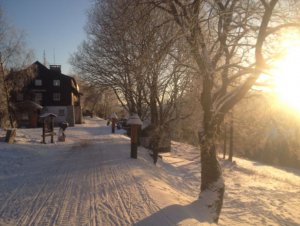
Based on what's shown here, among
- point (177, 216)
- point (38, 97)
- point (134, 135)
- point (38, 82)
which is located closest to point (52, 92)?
point (38, 97)

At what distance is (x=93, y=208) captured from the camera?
26.5 ft

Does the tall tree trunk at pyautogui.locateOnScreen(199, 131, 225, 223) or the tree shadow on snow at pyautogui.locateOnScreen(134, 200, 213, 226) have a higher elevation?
the tall tree trunk at pyautogui.locateOnScreen(199, 131, 225, 223)

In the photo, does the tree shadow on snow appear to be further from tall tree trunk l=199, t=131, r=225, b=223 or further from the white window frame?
the white window frame

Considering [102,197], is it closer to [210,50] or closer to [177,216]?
[177,216]

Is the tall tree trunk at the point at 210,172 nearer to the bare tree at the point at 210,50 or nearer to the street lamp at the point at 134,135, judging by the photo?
the bare tree at the point at 210,50

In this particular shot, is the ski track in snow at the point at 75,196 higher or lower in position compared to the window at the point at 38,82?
lower

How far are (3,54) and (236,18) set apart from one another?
28.8m

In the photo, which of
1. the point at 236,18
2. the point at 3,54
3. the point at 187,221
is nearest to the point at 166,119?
the point at 236,18

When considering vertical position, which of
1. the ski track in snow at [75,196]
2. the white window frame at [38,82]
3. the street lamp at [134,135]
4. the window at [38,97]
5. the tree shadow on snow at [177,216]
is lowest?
the tree shadow on snow at [177,216]

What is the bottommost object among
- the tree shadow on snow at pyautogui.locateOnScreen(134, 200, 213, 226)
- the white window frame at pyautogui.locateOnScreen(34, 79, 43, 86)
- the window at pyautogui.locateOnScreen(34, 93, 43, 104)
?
the tree shadow on snow at pyautogui.locateOnScreen(134, 200, 213, 226)

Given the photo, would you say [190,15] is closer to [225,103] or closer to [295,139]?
[225,103]

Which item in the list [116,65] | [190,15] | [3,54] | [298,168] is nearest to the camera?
[190,15]

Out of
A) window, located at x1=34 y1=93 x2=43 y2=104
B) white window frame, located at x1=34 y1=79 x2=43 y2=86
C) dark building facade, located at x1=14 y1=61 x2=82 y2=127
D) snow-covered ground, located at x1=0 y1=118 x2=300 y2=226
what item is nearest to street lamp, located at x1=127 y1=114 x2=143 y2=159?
snow-covered ground, located at x1=0 y1=118 x2=300 y2=226

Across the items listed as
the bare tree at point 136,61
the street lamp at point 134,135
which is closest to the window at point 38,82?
the bare tree at point 136,61
